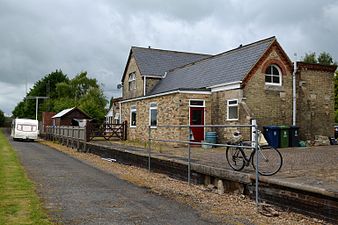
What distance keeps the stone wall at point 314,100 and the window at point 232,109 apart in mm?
3982

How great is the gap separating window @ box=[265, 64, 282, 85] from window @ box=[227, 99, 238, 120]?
2214 millimetres

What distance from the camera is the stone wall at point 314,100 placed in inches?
856

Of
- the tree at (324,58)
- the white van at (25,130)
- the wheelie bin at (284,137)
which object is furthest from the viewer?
the tree at (324,58)

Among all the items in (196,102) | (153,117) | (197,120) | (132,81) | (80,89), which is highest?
(80,89)

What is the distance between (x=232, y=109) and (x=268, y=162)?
12248 mm

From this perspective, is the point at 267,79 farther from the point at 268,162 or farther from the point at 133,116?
the point at 268,162

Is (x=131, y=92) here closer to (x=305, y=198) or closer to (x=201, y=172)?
(x=201, y=172)

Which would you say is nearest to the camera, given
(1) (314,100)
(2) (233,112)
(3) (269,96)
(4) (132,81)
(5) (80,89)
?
(2) (233,112)

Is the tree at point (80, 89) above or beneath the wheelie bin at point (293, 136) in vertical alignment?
above

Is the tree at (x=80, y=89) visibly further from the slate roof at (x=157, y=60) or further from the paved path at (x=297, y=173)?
the paved path at (x=297, y=173)

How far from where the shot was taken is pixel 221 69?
76.1 ft

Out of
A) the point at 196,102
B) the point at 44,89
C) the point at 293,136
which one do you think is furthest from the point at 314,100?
the point at 44,89

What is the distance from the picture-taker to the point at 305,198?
265 inches

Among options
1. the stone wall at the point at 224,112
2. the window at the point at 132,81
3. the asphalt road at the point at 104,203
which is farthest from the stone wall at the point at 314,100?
the window at the point at 132,81
